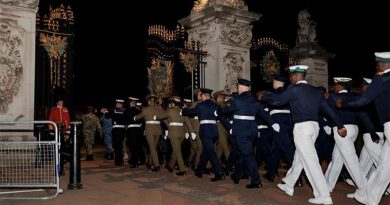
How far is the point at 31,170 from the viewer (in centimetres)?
748

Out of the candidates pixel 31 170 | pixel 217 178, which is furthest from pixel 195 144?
pixel 31 170

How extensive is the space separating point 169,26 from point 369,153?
72.4 feet

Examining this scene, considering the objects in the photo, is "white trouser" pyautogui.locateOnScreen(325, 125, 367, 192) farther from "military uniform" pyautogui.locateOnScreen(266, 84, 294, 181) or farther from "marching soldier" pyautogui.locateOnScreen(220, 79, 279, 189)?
"marching soldier" pyautogui.locateOnScreen(220, 79, 279, 189)

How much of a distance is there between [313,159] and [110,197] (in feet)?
10.2

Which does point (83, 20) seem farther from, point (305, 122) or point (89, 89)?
point (305, 122)

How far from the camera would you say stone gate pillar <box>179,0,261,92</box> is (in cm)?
1280

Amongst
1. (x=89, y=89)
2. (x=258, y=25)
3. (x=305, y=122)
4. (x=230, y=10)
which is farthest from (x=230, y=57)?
(x=258, y=25)

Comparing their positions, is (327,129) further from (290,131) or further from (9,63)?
(9,63)

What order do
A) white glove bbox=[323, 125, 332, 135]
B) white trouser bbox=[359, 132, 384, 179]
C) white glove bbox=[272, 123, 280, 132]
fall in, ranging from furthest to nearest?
white glove bbox=[323, 125, 332, 135] < white glove bbox=[272, 123, 280, 132] < white trouser bbox=[359, 132, 384, 179]

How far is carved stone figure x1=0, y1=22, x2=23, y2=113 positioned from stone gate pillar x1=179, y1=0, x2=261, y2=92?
541 centimetres

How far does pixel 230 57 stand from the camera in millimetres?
13008

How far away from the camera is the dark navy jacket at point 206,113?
29.3 ft

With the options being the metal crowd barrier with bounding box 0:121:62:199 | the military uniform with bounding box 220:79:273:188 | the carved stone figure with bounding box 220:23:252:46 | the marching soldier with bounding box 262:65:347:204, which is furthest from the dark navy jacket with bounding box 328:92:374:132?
the carved stone figure with bounding box 220:23:252:46

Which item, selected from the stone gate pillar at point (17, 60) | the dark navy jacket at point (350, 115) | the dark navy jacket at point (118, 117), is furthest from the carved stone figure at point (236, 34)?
the dark navy jacket at point (350, 115)
